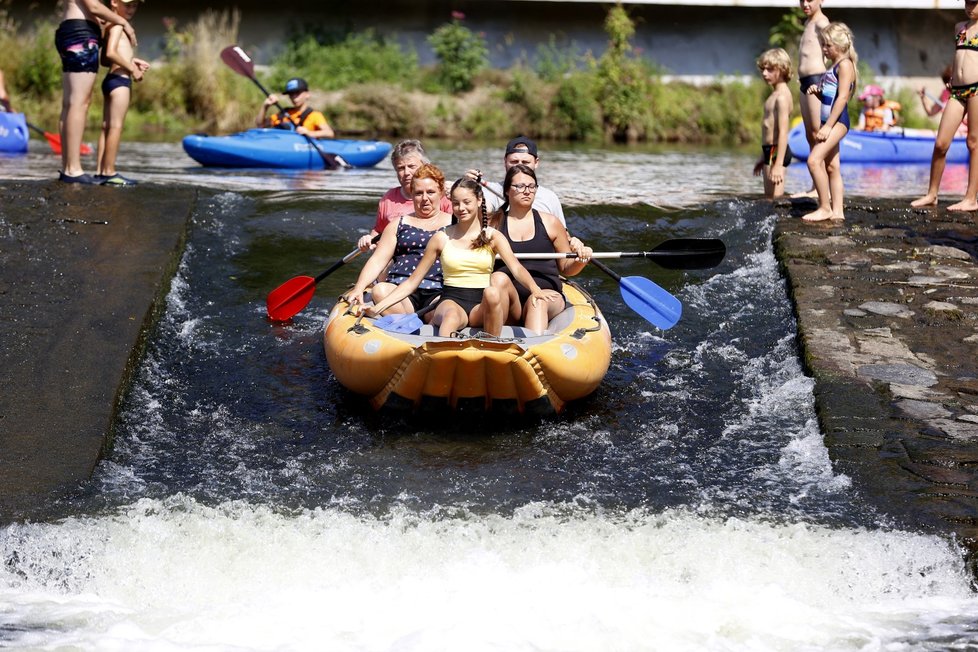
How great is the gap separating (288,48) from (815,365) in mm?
15692

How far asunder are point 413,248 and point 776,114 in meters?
3.73

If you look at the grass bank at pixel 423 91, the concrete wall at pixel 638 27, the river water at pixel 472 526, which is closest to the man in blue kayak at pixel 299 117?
the grass bank at pixel 423 91

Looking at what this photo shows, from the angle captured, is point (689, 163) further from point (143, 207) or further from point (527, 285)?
point (527, 285)

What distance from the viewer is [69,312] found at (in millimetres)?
6520

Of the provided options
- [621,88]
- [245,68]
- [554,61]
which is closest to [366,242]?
[245,68]

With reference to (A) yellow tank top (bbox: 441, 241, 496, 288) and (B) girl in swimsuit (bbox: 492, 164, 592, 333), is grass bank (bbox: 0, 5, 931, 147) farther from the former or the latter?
(A) yellow tank top (bbox: 441, 241, 496, 288)

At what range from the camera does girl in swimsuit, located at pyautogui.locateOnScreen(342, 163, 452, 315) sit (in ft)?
20.0

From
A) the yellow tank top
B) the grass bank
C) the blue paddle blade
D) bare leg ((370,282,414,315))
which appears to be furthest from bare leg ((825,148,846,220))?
the grass bank

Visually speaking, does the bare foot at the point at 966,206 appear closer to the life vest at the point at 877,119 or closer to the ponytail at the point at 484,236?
the ponytail at the point at 484,236

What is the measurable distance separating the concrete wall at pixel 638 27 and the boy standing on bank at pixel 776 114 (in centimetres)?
1229

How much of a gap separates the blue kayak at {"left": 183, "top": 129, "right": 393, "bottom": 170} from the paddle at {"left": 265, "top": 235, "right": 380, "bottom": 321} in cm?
535

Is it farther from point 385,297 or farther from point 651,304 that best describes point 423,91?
point 385,297

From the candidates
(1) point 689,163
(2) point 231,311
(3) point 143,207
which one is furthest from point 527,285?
(1) point 689,163

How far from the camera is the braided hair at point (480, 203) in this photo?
570 cm
